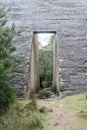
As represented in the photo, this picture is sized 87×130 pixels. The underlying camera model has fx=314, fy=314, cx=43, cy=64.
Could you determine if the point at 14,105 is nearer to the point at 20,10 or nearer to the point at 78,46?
the point at 78,46

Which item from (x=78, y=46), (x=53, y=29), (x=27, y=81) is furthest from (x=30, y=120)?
(x=53, y=29)

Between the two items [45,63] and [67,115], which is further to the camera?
[45,63]

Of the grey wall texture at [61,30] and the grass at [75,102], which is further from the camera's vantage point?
the grey wall texture at [61,30]

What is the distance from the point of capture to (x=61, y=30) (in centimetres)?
1158

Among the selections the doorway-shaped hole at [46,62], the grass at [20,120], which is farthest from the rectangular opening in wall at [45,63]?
the grass at [20,120]

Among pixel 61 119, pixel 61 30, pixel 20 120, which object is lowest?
pixel 61 119

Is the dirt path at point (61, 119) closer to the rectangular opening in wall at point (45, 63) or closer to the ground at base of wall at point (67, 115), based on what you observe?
the ground at base of wall at point (67, 115)

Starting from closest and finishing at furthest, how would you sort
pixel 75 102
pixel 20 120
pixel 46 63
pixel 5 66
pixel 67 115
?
pixel 20 120 < pixel 5 66 < pixel 67 115 < pixel 75 102 < pixel 46 63

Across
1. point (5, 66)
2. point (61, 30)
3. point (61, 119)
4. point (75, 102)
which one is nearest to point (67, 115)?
point (61, 119)

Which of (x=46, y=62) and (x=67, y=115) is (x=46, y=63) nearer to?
(x=46, y=62)

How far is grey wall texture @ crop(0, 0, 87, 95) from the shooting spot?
9609 mm

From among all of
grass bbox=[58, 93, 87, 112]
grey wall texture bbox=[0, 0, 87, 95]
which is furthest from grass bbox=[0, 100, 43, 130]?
grey wall texture bbox=[0, 0, 87, 95]

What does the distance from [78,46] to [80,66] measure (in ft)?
3.35

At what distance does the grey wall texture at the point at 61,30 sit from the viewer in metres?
9.61
